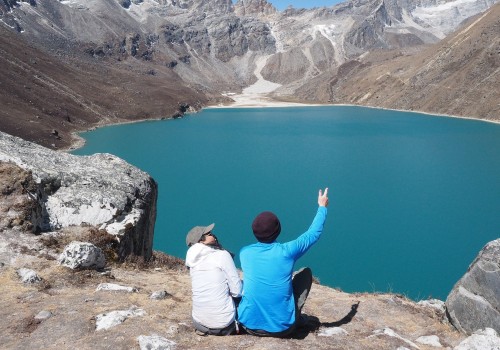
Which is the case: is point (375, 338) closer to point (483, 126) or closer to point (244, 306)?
point (244, 306)

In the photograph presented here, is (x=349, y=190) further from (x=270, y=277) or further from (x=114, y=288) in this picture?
(x=270, y=277)

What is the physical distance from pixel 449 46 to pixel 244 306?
486ft

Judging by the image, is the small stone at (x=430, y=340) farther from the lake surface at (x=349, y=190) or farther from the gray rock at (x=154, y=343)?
the lake surface at (x=349, y=190)

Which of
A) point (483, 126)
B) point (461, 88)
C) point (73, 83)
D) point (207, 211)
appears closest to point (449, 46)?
point (461, 88)

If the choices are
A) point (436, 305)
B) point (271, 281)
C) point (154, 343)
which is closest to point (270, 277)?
point (271, 281)

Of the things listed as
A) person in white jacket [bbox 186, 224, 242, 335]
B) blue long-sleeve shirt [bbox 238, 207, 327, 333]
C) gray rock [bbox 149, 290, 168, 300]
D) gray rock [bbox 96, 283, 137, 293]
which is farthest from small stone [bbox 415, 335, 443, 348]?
gray rock [bbox 96, 283, 137, 293]

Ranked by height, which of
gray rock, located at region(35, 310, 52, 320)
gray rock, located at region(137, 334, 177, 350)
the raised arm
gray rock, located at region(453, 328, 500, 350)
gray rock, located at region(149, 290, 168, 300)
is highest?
the raised arm

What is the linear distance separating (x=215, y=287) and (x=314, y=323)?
7.70 ft

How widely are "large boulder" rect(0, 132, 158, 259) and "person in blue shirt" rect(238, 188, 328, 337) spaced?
7.11m

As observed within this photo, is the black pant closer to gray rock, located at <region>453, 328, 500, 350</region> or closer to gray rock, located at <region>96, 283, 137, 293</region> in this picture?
gray rock, located at <region>453, 328, 500, 350</region>

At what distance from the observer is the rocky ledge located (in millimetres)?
7500

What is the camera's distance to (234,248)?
3008 cm

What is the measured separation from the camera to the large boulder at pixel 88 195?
44.4 feet

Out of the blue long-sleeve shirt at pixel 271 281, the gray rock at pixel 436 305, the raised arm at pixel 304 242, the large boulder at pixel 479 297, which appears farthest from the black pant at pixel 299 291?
the gray rock at pixel 436 305
